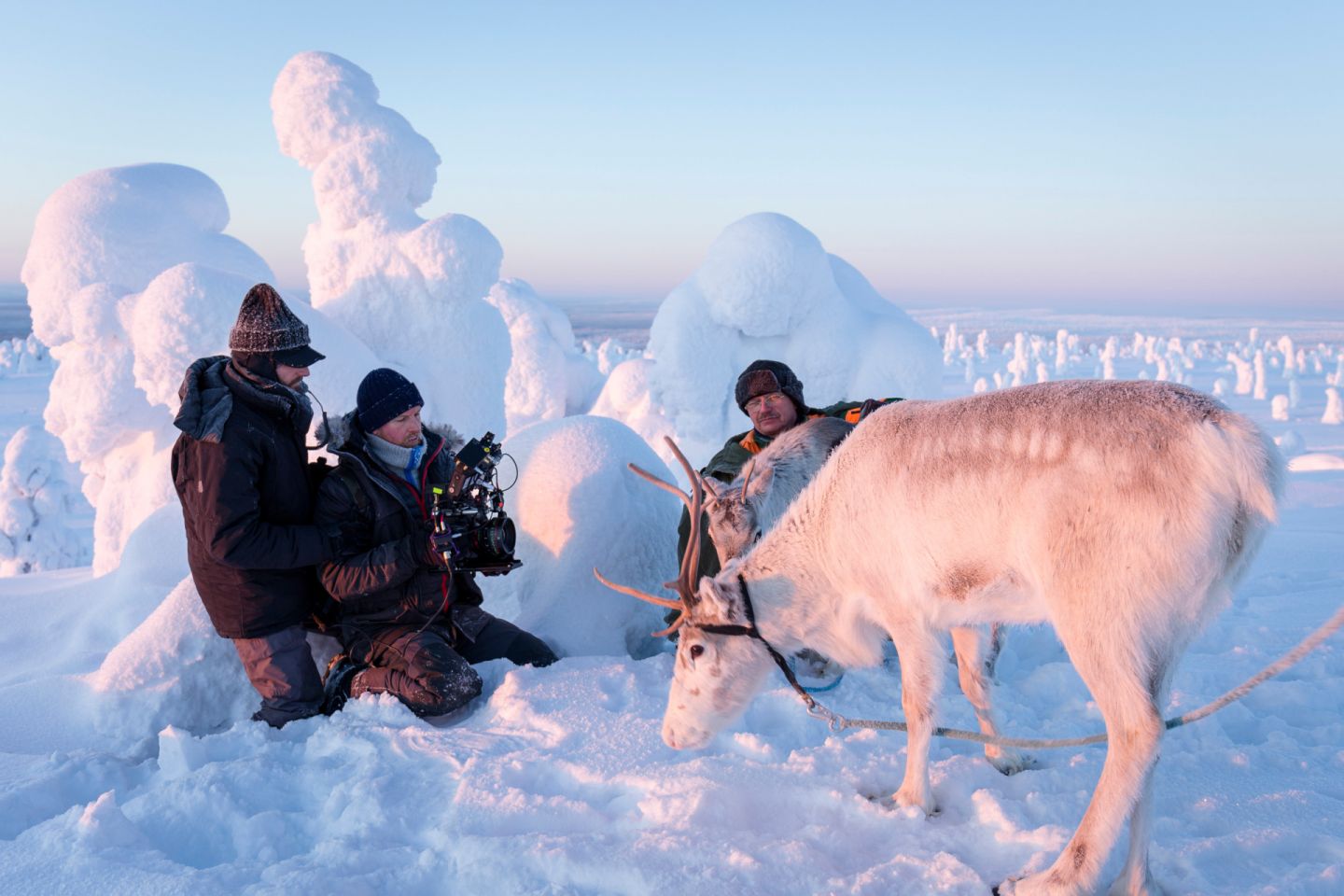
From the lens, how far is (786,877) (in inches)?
101

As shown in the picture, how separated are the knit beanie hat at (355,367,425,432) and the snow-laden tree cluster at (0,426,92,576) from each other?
49.4 feet

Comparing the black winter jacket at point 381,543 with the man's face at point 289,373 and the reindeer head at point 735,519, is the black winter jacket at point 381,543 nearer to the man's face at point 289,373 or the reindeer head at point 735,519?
the man's face at point 289,373

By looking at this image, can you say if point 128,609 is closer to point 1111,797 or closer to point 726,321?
point 1111,797

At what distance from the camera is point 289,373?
13.0 ft

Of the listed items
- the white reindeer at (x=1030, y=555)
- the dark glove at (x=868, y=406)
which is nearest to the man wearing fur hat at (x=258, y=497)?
the white reindeer at (x=1030, y=555)

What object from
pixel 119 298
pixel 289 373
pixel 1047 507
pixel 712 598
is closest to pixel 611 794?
pixel 712 598

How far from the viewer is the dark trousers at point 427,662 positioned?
3.87m

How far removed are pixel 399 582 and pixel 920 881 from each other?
2828 mm

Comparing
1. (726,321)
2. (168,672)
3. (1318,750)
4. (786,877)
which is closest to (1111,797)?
(786,877)

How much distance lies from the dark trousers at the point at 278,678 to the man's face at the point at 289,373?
4.12 ft

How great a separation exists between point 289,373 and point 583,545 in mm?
2013

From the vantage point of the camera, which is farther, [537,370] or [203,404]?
[537,370]

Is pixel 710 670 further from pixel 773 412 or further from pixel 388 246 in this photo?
pixel 388 246

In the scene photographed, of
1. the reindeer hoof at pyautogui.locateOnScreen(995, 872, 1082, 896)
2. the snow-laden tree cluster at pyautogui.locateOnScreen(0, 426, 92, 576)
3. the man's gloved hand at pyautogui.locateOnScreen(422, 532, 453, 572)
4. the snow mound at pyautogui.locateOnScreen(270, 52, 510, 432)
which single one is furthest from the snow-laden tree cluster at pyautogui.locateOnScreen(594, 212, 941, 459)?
the snow-laden tree cluster at pyautogui.locateOnScreen(0, 426, 92, 576)
